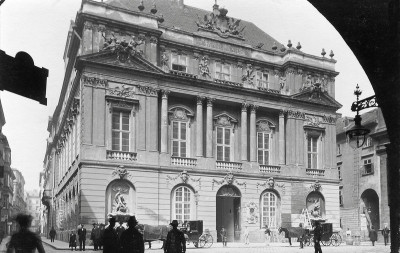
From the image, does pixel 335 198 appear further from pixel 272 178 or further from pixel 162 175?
pixel 162 175

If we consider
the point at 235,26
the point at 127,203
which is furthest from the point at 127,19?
the point at 127,203

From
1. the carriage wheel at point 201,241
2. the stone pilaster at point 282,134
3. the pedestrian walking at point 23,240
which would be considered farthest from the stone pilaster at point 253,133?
the pedestrian walking at point 23,240

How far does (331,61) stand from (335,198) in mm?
A: 11064

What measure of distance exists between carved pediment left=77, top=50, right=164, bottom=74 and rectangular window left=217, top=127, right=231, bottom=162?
22.2ft

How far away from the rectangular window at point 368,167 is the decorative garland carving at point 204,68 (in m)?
20.5

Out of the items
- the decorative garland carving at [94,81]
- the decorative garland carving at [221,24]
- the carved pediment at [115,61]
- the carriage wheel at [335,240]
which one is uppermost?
the decorative garland carving at [221,24]

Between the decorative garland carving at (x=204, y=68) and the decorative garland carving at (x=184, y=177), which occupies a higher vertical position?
the decorative garland carving at (x=204, y=68)

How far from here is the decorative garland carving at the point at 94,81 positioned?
30348 mm

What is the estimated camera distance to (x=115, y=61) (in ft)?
103

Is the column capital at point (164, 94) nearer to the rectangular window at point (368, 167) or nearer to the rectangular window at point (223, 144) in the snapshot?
the rectangular window at point (223, 144)

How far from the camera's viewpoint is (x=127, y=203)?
3106cm

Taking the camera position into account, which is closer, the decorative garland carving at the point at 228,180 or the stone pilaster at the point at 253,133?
the decorative garland carving at the point at 228,180

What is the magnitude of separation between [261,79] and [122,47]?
465 inches

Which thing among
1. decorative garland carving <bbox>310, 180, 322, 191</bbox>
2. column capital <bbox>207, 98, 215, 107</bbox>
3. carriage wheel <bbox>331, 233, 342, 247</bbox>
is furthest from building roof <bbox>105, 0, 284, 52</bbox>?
carriage wheel <bbox>331, 233, 342, 247</bbox>
